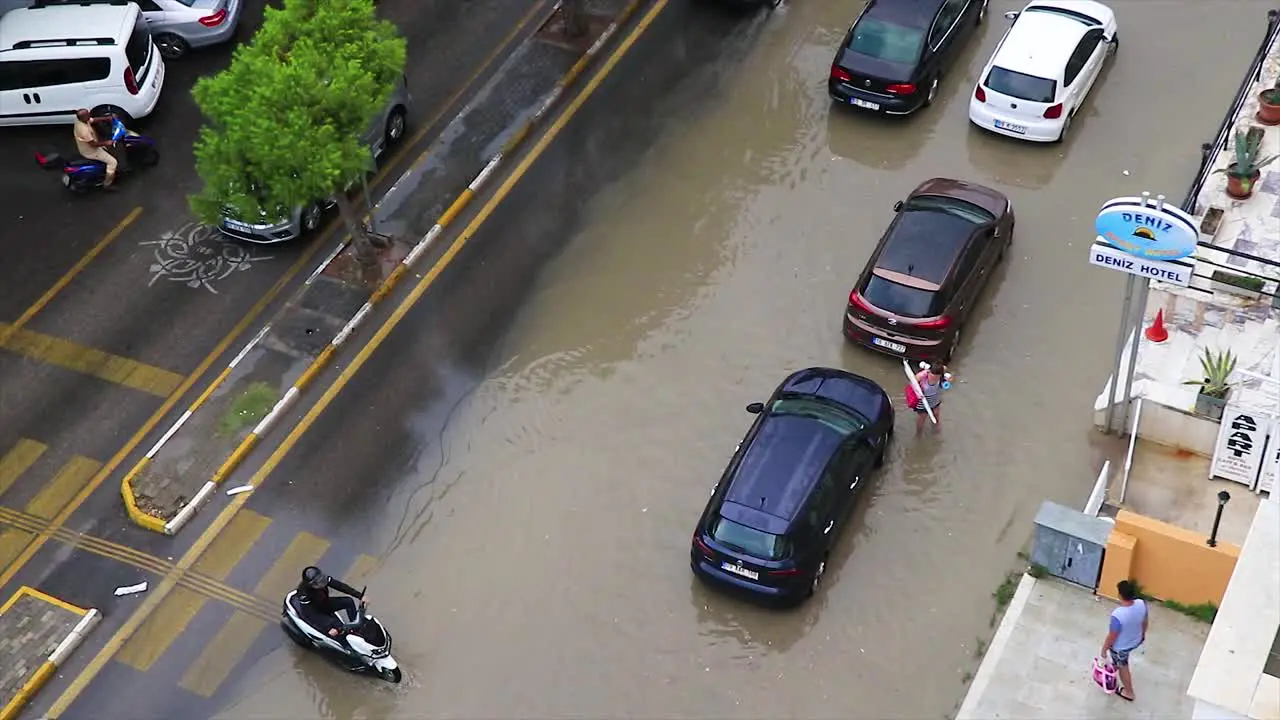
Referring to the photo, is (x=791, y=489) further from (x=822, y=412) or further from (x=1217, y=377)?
(x=1217, y=377)

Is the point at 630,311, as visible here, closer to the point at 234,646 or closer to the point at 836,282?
the point at 836,282

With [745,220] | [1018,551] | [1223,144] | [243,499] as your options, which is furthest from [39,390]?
[1223,144]

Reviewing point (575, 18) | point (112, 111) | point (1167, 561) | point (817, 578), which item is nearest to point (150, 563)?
point (817, 578)

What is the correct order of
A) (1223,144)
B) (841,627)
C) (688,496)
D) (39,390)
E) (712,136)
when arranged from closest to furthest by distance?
1. (841,627)
2. (688,496)
3. (39,390)
4. (1223,144)
5. (712,136)

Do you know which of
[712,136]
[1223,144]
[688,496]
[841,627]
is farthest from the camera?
[712,136]

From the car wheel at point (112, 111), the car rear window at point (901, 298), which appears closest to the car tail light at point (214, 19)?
the car wheel at point (112, 111)

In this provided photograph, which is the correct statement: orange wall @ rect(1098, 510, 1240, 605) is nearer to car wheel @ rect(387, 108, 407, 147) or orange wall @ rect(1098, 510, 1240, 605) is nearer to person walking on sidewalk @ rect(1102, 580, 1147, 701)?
person walking on sidewalk @ rect(1102, 580, 1147, 701)
